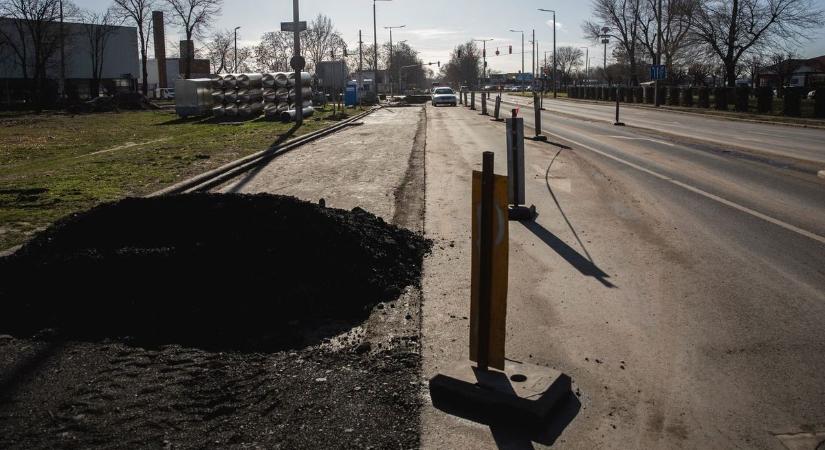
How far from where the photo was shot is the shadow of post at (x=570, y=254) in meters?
6.61

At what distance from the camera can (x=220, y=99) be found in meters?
36.9

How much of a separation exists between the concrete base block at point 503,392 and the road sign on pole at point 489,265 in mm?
130

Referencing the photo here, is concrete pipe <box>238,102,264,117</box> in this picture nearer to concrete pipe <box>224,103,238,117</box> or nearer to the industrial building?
concrete pipe <box>224,103,238,117</box>

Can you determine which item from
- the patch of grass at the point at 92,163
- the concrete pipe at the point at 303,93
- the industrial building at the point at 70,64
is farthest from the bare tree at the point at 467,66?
the patch of grass at the point at 92,163

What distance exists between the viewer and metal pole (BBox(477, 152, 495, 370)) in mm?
3982

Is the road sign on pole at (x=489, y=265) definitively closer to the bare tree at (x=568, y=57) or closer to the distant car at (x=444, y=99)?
the distant car at (x=444, y=99)

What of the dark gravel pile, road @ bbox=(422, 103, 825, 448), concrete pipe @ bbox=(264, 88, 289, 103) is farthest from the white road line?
concrete pipe @ bbox=(264, 88, 289, 103)

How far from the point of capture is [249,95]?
3722 centimetres

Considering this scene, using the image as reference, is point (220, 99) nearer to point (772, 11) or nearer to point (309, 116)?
point (309, 116)

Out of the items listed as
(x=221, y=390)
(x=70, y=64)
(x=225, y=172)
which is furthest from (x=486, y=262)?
(x=70, y=64)

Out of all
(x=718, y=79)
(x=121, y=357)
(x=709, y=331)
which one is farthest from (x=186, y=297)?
(x=718, y=79)

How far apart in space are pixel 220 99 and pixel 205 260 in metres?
32.9

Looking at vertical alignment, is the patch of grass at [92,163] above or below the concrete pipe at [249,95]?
below

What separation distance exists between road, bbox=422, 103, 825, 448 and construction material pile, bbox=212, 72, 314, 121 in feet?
89.2
